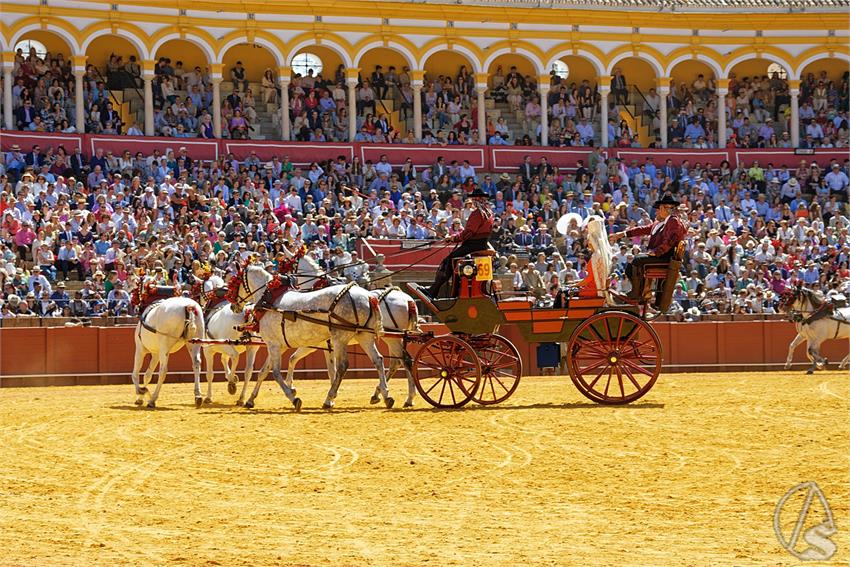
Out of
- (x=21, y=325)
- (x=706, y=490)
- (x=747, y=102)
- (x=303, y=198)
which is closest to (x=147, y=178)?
(x=303, y=198)

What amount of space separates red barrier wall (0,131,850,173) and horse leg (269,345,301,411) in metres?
15.7

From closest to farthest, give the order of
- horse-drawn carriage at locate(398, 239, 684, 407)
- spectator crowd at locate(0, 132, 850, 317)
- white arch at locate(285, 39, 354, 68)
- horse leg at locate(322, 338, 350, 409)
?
horse-drawn carriage at locate(398, 239, 684, 407) < horse leg at locate(322, 338, 350, 409) < spectator crowd at locate(0, 132, 850, 317) < white arch at locate(285, 39, 354, 68)

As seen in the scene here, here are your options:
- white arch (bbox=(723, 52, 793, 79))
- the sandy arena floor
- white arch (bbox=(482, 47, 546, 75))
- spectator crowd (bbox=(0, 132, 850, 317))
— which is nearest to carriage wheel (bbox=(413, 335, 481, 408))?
the sandy arena floor

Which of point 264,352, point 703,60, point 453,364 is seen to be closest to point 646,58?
point 703,60

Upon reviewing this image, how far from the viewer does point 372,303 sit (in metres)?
16.0

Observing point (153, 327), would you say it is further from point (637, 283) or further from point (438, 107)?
point (438, 107)

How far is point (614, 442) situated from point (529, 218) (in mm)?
17640

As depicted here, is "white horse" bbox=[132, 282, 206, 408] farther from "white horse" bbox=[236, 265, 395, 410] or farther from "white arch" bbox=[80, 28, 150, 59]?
"white arch" bbox=[80, 28, 150, 59]

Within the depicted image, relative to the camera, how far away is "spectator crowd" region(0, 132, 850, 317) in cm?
2514

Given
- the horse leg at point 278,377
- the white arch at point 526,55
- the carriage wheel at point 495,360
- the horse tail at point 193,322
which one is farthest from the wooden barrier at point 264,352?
the white arch at point 526,55

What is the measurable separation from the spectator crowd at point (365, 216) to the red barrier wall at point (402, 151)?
0.47 m

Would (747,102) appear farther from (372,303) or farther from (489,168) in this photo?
(372,303)

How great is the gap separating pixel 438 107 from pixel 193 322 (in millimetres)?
20548

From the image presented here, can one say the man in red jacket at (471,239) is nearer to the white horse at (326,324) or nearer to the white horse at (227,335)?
the white horse at (326,324)
